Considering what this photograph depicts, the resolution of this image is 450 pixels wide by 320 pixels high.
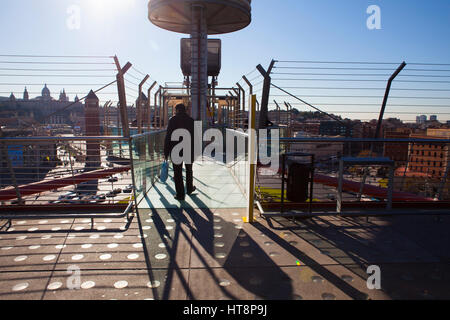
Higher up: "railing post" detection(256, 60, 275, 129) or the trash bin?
"railing post" detection(256, 60, 275, 129)

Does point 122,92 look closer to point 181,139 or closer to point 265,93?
point 181,139

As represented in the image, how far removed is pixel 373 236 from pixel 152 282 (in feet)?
9.27

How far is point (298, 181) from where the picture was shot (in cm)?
431

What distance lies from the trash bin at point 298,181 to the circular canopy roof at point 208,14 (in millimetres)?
11611

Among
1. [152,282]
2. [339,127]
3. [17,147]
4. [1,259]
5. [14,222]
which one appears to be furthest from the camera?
[339,127]

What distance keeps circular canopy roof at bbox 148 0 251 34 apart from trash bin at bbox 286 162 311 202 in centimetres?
1161

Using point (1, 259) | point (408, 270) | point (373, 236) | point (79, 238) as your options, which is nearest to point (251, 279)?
point (408, 270)

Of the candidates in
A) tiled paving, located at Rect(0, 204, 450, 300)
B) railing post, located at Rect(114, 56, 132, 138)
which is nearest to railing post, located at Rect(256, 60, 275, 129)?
tiled paving, located at Rect(0, 204, 450, 300)

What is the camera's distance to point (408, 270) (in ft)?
9.21

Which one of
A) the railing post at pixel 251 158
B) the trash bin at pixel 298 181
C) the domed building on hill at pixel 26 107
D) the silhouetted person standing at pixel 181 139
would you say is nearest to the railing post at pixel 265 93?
the railing post at pixel 251 158

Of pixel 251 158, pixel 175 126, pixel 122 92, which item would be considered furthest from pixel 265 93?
pixel 122 92

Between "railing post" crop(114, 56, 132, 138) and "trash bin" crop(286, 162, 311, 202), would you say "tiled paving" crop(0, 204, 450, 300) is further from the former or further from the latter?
"railing post" crop(114, 56, 132, 138)

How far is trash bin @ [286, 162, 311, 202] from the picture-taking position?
4277 millimetres
